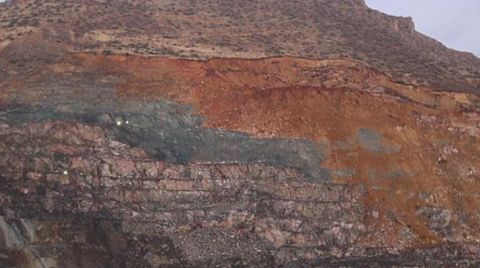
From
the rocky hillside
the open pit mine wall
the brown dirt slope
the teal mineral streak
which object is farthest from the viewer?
the brown dirt slope

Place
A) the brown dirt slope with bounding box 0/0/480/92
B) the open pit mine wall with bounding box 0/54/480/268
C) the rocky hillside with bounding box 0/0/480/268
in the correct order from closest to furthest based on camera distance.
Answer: the open pit mine wall with bounding box 0/54/480/268, the rocky hillside with bounding box 0/0/480/268, the brown dirt slope with bounding box 0/0/480/92

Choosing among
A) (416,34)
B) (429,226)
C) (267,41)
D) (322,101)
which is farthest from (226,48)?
(416,34)

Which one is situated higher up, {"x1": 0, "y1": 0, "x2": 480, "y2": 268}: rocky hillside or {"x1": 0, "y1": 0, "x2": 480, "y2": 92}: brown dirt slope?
{"x1": 0, "y1": 0, "x2": 480, "y2": 92}: brown dirt slope

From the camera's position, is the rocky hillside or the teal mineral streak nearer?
the rocky hillside

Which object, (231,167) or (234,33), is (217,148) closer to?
(231,167)

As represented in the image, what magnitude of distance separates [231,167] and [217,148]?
1251 mm

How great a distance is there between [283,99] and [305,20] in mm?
11753

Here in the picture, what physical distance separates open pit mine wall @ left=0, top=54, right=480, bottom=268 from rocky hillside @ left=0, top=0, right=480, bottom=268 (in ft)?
0.22

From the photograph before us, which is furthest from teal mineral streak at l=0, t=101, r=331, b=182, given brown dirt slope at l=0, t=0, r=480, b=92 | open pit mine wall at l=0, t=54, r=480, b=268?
brown dirt slope at l=0, t=0, r=480, b=92

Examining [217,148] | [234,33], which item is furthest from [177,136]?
[234,33]

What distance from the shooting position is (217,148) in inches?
1225

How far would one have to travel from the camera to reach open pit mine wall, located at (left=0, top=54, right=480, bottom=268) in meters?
26.7

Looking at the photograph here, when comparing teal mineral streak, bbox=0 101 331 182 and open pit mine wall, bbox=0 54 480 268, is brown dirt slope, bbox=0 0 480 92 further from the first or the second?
teal mineral streak, bbox=0 101 331 182

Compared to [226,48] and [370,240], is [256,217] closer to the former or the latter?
[370,240]
